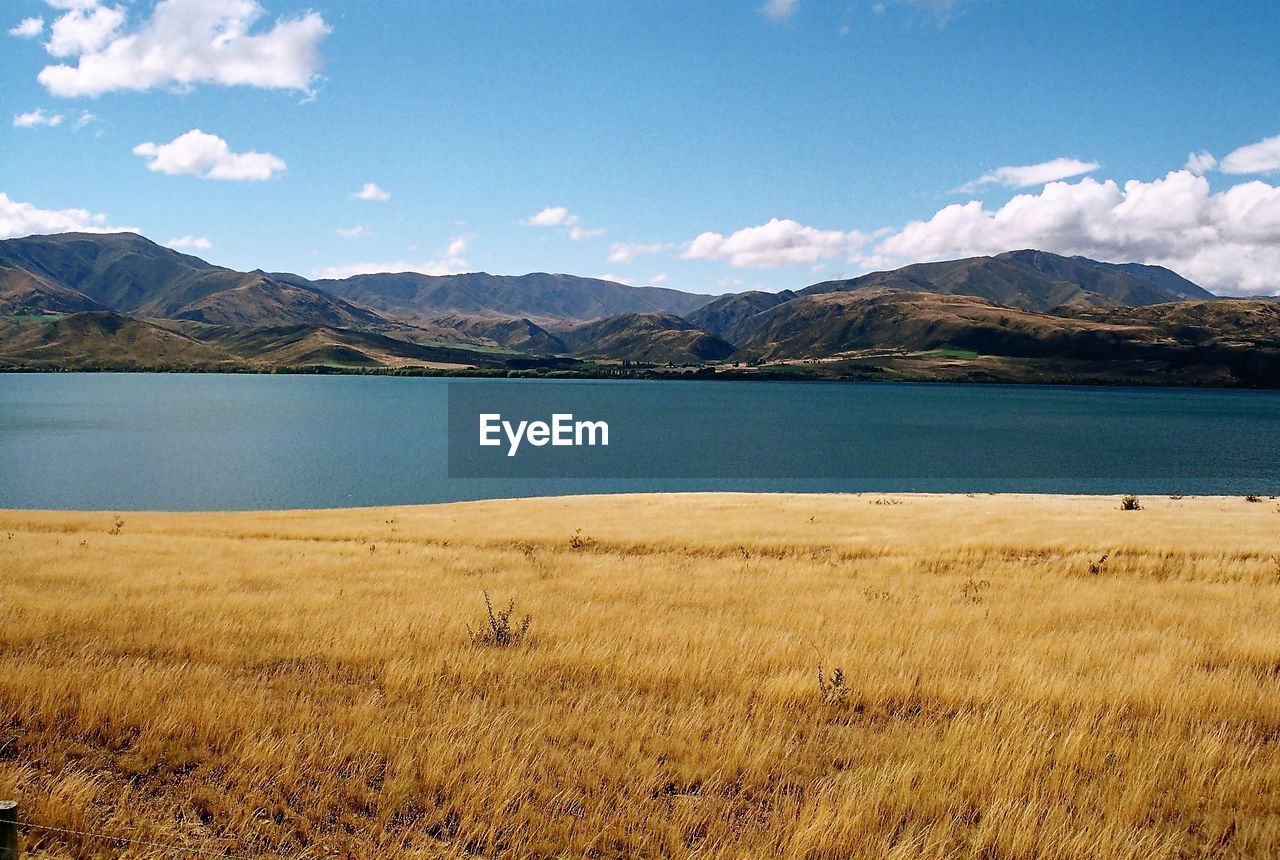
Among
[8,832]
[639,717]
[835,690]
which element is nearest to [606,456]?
[835,690]

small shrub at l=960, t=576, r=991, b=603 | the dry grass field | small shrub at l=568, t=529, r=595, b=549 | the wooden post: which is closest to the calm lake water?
small shrub at l=568, t=529, r=595, b=549

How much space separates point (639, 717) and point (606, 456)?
95586mm

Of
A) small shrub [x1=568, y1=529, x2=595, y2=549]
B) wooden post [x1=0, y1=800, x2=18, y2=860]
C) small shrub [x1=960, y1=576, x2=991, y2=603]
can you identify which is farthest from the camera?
small shrub [x1=568, y1=529, x2=595, y2=549]

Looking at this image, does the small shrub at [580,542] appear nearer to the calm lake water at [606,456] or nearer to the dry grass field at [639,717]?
the dry grass field at [639,717]

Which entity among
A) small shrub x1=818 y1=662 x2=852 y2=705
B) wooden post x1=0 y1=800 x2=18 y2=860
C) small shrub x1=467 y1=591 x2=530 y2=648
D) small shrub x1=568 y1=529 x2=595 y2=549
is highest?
→ wooden post x1=0 y1=800 x2=18 y2=860

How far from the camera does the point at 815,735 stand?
7.98m

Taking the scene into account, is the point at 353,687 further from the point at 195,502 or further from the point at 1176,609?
the point at 195,502

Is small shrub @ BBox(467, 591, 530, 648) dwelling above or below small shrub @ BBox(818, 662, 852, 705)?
below

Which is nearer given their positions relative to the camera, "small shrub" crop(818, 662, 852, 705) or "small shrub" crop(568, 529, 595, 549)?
"small shrub" crop(818, 662, 852, 705)

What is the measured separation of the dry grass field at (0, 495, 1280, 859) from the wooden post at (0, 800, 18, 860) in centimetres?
134

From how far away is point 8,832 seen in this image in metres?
4.26

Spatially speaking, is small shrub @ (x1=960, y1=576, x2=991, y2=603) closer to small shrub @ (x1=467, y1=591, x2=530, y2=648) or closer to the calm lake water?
small shrub @ (x1=467, y1=591, x2=530, y2=648)

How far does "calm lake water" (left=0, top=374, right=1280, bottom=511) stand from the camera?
2896 inches

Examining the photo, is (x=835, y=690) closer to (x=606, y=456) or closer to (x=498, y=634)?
(x=498, y=634)
